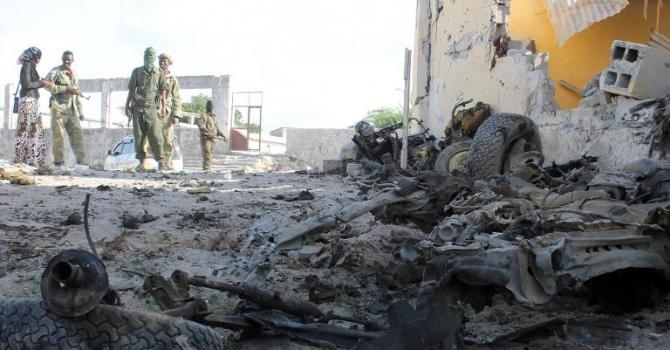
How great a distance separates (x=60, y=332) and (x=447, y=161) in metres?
6.13

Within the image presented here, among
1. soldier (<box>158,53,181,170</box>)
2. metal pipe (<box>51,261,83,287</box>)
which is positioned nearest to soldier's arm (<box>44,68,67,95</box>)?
soldier (<box>158,53,181,170</box>)

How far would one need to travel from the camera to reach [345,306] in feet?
9.94

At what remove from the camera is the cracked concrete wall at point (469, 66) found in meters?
8.50

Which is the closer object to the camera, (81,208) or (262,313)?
(262,313)

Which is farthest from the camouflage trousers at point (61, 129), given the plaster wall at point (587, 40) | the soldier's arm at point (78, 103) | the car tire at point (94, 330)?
the car tire at point (94, 330)

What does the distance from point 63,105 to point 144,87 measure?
4.50ft

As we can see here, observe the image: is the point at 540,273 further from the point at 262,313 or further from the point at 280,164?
the point at 280,164

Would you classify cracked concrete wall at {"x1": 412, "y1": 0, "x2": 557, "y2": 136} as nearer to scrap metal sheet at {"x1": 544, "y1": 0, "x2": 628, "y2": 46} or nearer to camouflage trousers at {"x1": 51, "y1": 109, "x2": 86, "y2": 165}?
scrap metal sheet at {"x1": 544, "y1": 0, "x2": 628, "y2": 46}

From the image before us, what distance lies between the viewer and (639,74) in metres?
6.09

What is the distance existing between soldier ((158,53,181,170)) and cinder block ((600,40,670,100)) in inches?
303

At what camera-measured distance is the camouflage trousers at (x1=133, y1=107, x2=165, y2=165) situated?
36.4ft

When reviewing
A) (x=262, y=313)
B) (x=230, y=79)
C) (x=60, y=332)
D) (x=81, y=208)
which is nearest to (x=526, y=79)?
(x=81, y=208)

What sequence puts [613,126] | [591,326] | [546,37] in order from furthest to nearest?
[546,37]
[613,126]
[591,326]

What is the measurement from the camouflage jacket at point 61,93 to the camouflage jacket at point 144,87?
0.96 m
